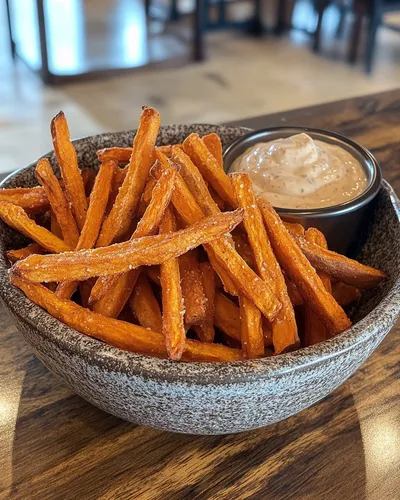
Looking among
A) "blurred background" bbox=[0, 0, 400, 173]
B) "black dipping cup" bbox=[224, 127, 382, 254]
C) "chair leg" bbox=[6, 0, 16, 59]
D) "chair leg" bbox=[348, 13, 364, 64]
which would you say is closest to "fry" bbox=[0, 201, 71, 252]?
"black dipping cup" bbox=[224, 127, 382, 254]

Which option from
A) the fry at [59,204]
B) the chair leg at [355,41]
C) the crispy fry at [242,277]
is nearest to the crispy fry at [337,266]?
the crispy fry at [242,277]

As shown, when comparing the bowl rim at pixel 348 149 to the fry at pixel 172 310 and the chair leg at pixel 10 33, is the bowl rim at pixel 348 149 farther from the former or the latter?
the chair leg at pixel 10 33

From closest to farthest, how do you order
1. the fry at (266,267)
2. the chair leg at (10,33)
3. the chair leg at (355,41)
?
the fry at (266,267), the chair leg at (10,33), the chair leg at (355,41)

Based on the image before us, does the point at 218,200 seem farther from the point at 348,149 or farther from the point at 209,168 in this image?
the point at 348,149

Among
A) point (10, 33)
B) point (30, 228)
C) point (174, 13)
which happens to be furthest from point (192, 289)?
point (174, 13)

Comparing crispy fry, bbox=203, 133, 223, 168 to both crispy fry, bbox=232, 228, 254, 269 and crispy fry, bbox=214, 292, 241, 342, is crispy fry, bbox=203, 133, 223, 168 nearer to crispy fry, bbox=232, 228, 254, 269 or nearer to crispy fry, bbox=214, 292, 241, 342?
crispy fry, bbox=232, 228, 254, 269

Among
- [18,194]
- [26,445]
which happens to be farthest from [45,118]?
[26,445]

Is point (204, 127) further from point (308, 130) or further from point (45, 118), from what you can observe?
point (45, 118)
